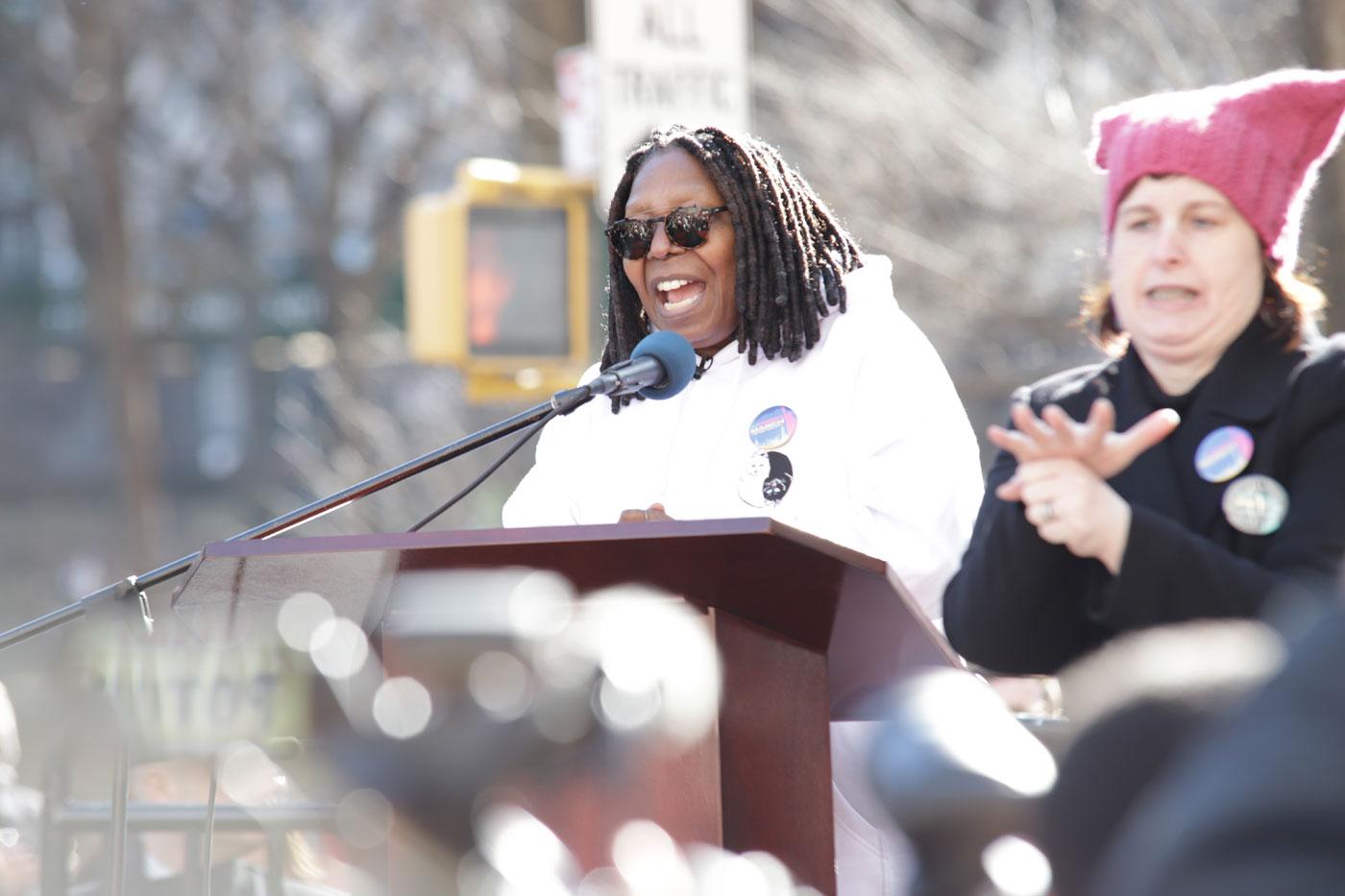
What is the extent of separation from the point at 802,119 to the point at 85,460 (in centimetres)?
2319

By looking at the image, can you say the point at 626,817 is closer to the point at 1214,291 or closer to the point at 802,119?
the point at 1214,291

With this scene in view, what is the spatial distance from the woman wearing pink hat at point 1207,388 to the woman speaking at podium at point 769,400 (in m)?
0.74

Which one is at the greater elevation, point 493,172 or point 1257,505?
point 493,172

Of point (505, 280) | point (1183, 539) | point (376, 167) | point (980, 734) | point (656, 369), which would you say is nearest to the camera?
point (980, 734)

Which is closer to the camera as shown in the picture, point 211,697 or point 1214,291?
point 1214,291

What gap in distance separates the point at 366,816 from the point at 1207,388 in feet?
6.05

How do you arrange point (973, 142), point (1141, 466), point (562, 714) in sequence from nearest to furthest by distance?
1. point (562, 714)
2. point (1141, 466)
3. point (973, 142)

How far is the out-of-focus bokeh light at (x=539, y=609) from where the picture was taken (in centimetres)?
204

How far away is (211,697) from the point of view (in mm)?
3221

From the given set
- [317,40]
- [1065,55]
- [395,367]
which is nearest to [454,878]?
[1065,55]

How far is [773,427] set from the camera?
13.4 ft

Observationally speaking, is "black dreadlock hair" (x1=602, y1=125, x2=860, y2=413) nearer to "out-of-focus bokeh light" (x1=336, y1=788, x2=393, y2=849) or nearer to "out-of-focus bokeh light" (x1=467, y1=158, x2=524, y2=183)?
"out-of-focus bokeh light" (x1=336, y1=788, x2=393, y2=849)

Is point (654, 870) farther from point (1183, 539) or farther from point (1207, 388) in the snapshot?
point (1207, 388)

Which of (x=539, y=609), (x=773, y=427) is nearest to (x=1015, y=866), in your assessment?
(x=539, y=609)
